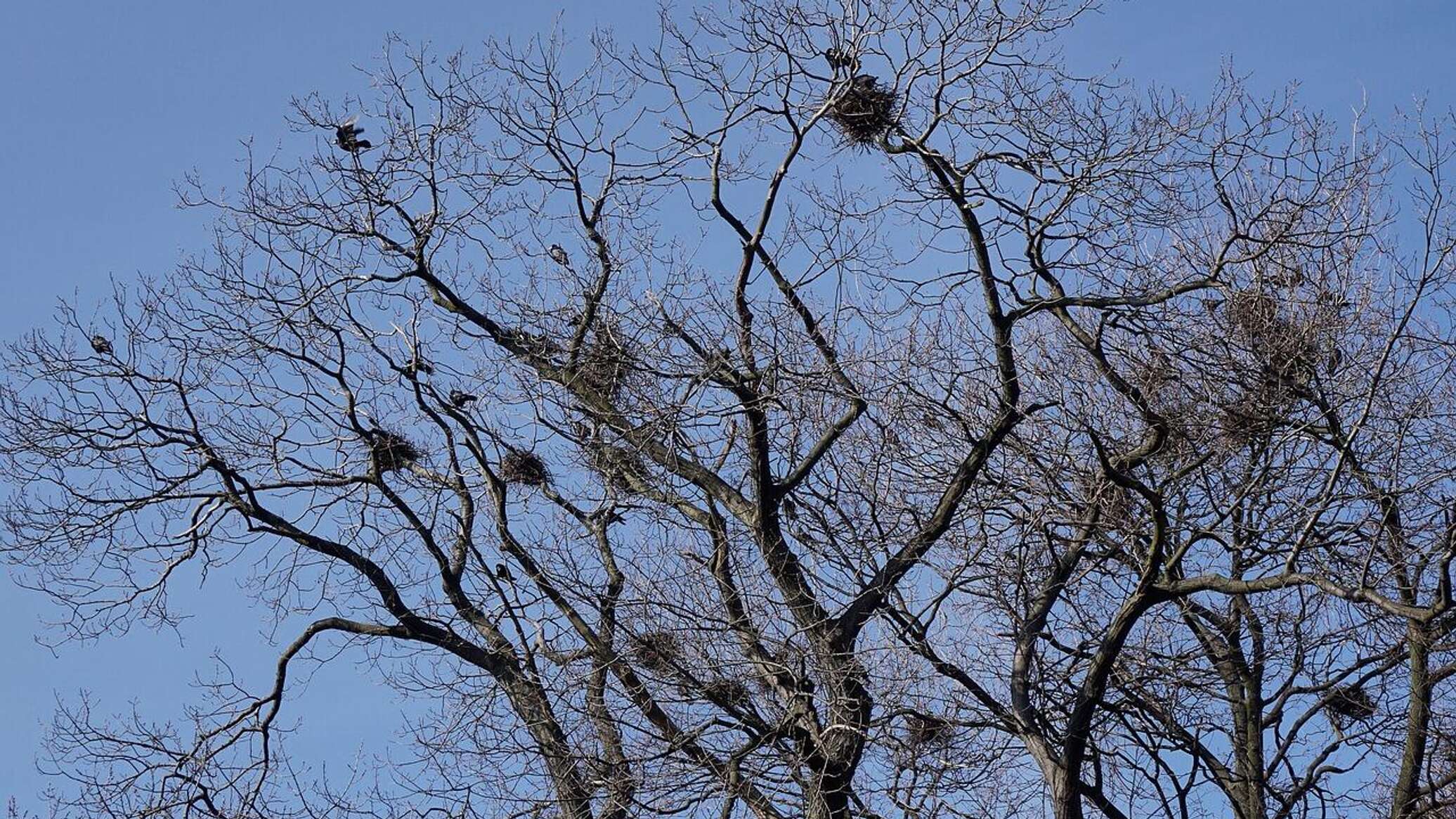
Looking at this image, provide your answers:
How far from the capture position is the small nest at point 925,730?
8.69 meters

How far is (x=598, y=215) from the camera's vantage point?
32.4 ft

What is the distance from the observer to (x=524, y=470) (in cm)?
993

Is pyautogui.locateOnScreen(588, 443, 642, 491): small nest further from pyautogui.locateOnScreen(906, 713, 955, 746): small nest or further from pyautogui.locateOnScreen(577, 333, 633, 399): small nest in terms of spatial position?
pyautogui.locateOnScreen(906, 713, 955, 746): small nest

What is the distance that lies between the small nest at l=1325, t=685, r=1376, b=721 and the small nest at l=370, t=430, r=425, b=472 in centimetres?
609

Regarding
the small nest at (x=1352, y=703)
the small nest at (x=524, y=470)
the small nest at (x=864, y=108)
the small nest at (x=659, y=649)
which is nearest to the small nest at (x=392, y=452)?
the small nest at (x=524, y=470)

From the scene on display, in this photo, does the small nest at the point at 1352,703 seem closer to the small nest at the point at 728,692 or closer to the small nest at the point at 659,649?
the small nest at the point at 728,692

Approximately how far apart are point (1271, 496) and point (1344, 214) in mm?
1527

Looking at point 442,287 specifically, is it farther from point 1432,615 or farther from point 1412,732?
point 1412,732

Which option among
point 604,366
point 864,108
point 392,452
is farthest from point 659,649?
point 864,108

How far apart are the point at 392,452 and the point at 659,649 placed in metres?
2.69

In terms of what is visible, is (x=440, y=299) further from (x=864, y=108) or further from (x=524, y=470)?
(x=864, y=108)

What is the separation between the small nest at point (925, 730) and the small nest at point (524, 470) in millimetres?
2777

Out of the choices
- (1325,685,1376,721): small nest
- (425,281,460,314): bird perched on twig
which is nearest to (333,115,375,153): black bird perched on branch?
(425,281,460,314): bird perched on twig

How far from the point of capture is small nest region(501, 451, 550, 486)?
388 inches
